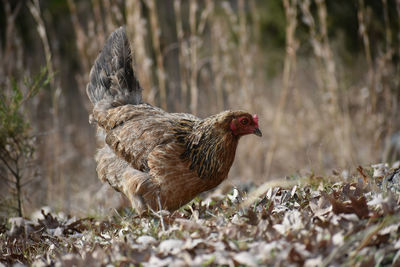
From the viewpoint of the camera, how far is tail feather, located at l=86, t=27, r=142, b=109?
412 cm

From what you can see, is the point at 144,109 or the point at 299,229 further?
the point at 144,109

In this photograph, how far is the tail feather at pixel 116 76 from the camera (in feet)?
13.5

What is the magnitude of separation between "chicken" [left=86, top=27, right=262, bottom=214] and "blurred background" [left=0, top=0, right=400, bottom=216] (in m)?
0.58

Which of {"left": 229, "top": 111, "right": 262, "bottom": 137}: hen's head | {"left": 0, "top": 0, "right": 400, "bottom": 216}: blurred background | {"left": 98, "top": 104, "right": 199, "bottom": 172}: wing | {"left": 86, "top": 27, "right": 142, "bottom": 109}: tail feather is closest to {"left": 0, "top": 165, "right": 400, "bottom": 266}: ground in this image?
{"left": 229, "top": 111, "right": 262, "bottom": 137}: hen's head

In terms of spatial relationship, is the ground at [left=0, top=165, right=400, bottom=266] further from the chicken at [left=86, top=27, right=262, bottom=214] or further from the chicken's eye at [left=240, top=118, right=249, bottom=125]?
the chicken's eye at [left=240, top=118, right=249, bottom=125]

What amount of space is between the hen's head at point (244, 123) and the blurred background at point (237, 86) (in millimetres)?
433

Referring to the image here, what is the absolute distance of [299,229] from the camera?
7.06 feet

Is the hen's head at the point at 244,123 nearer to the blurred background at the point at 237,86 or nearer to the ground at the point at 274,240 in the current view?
the blurred background at the point at 237,86

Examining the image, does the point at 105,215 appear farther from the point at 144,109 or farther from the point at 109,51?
the point at 109,51

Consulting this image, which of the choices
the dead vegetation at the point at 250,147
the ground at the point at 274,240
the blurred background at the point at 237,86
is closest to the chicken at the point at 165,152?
the dead vegetation at the point at 250,147

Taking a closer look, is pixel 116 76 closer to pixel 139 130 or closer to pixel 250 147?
pixel 139 130

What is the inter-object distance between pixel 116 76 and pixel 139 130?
820mm

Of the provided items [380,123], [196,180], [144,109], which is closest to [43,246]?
[196,180]

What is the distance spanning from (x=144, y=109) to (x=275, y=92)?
197 inches
